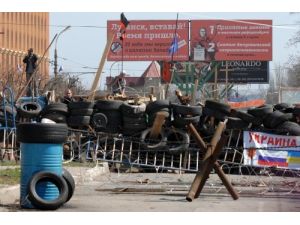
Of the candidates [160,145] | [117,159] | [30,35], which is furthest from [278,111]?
[30,35]

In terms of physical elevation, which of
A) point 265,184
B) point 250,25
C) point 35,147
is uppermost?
point 250,25

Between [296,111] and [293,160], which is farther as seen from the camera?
[296,111]

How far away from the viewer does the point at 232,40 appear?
62094 millimetres

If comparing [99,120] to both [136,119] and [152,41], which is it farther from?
[152,41]

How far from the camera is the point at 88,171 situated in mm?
16625

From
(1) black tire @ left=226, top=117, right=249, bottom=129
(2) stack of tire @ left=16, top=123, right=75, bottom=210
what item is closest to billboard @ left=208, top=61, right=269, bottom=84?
(1) black tire @ left=226, top=117, right=249, bottom=129

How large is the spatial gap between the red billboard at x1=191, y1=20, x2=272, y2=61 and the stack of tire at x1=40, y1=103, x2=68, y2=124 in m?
41.1

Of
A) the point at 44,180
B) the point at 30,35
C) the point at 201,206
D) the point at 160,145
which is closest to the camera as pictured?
the point at 44,180

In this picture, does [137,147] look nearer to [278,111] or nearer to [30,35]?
[278,111]

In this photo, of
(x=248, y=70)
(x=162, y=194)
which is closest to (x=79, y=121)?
(x=162, y=194)

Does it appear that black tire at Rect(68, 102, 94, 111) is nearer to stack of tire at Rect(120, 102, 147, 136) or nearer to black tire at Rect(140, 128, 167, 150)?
stack of tire at Rect(120, 102, 147, 136)

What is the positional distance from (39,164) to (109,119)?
1007 cm

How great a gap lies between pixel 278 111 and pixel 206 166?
9.06 metres

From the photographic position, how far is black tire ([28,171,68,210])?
10078mm
